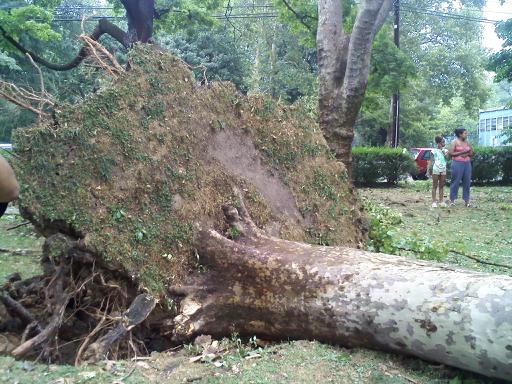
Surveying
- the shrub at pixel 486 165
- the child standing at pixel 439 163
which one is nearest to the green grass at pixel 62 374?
the child standing at pixel 439 163

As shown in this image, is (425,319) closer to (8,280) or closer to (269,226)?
(269,226)

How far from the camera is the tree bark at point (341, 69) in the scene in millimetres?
9062

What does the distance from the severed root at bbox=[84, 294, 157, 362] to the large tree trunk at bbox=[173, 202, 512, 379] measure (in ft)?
0.83

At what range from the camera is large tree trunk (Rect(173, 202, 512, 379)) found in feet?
9.64

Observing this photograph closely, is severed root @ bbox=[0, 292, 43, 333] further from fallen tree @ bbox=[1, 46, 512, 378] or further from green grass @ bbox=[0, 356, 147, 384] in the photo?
green grass @ bbox=[0, 356, 147, 384]

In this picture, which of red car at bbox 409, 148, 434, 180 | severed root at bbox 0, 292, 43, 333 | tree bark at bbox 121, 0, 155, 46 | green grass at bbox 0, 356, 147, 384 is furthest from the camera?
red car at bbox 409, 148, 434, 180

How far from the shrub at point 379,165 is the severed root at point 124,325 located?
52.2ft

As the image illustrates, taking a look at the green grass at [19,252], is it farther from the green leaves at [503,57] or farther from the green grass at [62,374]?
the green leaves at [503,57]

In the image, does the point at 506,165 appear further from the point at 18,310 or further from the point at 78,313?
the point at 18,310

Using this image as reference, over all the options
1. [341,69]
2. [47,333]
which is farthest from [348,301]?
[341,69]

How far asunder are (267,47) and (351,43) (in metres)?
26.3

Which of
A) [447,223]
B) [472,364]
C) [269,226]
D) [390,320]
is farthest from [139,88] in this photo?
[447,223]

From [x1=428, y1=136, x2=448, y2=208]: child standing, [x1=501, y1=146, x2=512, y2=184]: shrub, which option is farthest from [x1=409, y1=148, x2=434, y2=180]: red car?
[x1=428, y1=136, x2=448, y2=208]: child standing

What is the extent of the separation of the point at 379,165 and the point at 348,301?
16321mm
